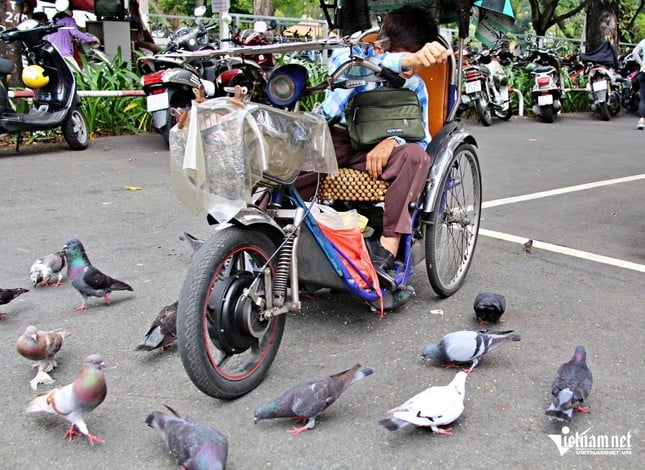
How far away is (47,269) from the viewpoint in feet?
14.8

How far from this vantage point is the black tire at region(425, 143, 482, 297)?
165 inches

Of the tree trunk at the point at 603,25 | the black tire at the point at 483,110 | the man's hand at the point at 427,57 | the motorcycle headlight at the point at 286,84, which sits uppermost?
the tree trunk at the point at 603,25

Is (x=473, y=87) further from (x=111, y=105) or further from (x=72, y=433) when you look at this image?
(x=72, y=433)

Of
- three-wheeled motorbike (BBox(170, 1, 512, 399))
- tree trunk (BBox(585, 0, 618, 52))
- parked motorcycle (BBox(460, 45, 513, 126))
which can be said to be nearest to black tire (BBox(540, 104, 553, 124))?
parked motorcycle (BBox(460, 45, 513, 126))

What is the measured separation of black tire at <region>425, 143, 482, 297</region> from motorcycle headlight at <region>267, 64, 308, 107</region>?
1.09 meters

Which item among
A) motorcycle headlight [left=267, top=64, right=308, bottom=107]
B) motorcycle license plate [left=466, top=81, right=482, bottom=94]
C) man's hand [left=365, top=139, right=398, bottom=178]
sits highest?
motorcycle headlight [left=267, top=64, right=308, bottom=107]

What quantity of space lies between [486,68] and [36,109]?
802 cm

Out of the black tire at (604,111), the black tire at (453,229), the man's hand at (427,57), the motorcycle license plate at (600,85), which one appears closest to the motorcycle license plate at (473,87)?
the motorcycle license plate at (600,85)

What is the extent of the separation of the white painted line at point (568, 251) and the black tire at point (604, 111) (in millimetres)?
10221

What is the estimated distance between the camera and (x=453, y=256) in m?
4.78

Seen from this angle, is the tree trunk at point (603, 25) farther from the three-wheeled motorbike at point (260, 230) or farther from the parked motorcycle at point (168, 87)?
the three-wheeled motorbike at point (260, 230)

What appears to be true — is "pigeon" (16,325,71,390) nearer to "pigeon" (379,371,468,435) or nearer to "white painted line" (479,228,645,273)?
"pigeon" (379,371,468,435)

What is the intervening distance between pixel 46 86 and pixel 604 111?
1108 centimetres

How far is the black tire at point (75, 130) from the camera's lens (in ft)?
29.2
